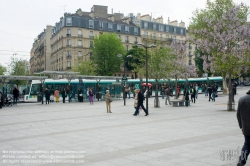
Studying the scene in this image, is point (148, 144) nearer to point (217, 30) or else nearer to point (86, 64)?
point (217, 30)

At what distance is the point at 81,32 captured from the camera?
201ft

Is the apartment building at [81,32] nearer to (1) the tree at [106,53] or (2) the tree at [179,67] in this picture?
(1) the tree at [106,53]

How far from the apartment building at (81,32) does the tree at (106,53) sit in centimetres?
574

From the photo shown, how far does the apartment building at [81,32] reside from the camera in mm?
60812

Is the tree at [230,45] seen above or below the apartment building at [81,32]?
below

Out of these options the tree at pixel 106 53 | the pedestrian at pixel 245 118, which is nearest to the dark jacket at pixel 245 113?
the pedestrian at pixel 245 118

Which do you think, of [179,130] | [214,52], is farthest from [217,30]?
[179,130]

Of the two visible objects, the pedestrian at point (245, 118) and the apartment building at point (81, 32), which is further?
the apartment building at point (81, 32)

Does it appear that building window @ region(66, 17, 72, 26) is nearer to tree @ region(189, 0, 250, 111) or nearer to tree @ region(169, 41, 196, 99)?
tree @ region(169, 41, 196, 99)

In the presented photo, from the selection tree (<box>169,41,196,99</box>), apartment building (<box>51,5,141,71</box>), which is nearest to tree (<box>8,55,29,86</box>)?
apartment building (<box>51,5,141,71</box>)

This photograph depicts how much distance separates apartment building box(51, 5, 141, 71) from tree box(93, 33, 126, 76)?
18.8 ft

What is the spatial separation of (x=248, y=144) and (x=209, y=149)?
6.68 ft

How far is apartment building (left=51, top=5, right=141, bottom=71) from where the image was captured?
60812mm

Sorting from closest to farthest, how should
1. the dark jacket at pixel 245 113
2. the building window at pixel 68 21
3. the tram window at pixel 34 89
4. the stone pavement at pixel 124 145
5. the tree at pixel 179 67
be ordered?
the dark jacket at pixel 245 113 → the stone pavement at pixel 124 145 → the tree at pixel 179 67 → the tram window at pixel 34 89 → the building window at pixel 68 21
